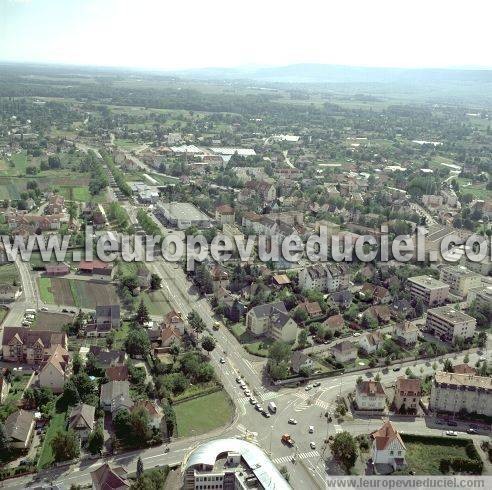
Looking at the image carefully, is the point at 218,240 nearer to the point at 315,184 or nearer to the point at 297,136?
the point at 315,184

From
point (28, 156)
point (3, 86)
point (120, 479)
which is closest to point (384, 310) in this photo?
point (120, 479)

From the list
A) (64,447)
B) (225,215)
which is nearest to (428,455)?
(64,447)

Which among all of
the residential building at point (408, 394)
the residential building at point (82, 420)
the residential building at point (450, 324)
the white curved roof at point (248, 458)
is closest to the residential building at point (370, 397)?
the residential building at point (408, 394)

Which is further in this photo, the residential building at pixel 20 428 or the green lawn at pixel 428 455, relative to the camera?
the green lawn at pixel 428 455

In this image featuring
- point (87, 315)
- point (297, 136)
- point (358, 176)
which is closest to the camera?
point (87, 315)

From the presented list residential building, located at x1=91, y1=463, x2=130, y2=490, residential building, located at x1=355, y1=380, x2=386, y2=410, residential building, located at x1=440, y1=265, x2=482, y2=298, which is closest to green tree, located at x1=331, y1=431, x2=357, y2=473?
residential building, located at x1=355, y1=380, x2=386, y2=410

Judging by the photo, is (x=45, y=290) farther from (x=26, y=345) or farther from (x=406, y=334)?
(x=406, y=334)

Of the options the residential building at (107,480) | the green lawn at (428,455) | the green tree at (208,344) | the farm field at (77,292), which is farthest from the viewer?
the farm field at (77,292)

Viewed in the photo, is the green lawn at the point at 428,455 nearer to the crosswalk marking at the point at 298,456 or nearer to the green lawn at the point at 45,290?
the crosswalk marking at the point at 298,456
